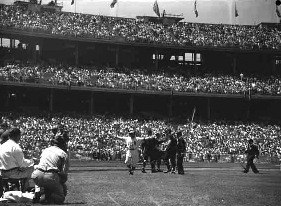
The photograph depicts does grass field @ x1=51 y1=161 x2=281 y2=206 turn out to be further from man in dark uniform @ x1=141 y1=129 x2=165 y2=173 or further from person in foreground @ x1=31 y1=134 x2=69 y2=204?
man in dark uniform @ x1=141 y1=129 x2=165 y2=173

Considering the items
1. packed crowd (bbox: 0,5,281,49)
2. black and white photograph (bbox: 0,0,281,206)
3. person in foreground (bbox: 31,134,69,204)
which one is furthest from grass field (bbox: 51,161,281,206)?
packed crowd (bbox: 0,5,281,49)

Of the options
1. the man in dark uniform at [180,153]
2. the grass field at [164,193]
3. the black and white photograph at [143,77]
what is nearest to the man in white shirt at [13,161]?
the grass field at [164,193]

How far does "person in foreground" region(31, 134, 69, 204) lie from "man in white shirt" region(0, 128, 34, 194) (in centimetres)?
23

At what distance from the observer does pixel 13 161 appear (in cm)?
1077

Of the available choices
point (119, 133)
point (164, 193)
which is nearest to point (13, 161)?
point (164, 193)

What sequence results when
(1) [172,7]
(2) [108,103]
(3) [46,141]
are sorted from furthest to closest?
1. (1) [172,7]
2. (2) [108,103]
3. (3) [46,141]

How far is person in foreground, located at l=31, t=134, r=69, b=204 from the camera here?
10.5 metres

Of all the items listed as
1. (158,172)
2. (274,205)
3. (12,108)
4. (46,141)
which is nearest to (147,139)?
(158,172)

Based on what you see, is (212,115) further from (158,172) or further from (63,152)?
(63,152)

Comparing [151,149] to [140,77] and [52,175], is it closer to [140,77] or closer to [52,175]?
[52,175]

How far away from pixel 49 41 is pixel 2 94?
7.22m

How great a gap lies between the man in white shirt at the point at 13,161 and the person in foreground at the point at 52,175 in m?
0.23

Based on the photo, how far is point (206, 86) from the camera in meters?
51.6

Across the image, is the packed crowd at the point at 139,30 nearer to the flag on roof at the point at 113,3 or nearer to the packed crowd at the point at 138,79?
the flag on roof at the point at 113,3
